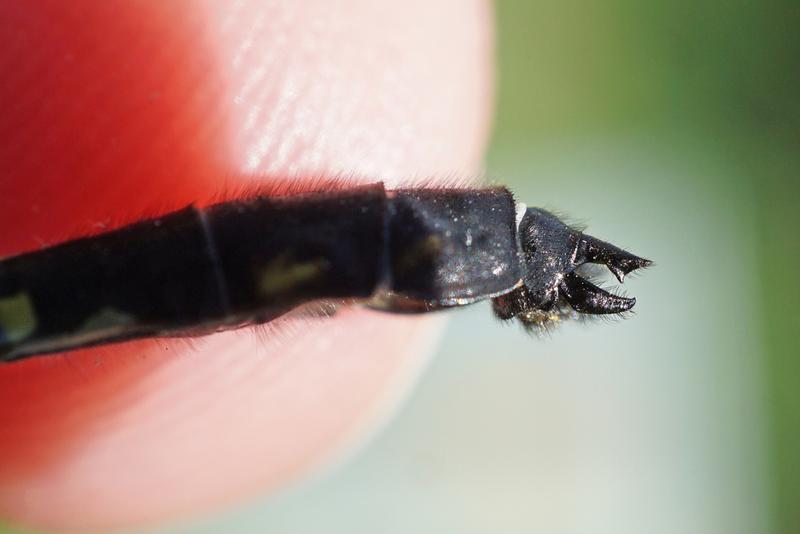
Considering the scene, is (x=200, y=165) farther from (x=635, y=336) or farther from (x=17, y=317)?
(x=635, y=336)

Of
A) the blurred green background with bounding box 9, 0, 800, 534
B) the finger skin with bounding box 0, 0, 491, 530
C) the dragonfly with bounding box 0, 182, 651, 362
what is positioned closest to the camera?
the dragonfly with bounding box 0, 182, 651, 362

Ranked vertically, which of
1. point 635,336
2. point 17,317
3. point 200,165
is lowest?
point 17,317

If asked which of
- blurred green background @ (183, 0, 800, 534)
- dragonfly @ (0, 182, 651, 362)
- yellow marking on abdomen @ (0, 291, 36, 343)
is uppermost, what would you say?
blurred green background @ (183, 0, 800, 534)

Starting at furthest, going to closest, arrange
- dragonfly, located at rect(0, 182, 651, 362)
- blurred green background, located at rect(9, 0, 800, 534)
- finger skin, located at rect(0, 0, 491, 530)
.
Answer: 1. blurred green background, located at rect(9, 0, 800, 534)
2. finger skin, located at rect(0, 0, 491, 530)
3. dragonfly, located at rect(0, 182, 651, 362)

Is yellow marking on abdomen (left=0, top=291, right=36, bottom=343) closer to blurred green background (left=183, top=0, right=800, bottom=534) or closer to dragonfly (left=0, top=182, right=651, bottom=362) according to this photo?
dragonfly (left=0, top=182, right=651, bottom=362)

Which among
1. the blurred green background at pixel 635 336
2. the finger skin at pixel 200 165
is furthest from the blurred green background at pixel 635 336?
the finger skin at pixel 200 165

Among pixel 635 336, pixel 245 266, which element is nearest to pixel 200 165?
pixel 245 266

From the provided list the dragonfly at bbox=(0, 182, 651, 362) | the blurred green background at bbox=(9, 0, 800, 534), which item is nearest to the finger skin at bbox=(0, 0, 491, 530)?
the dragonfly at bbox=(0, 182, 651, 362)

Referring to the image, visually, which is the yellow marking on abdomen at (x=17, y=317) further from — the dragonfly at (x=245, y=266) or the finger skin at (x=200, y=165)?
the finger skin at (x=200, y=165)
